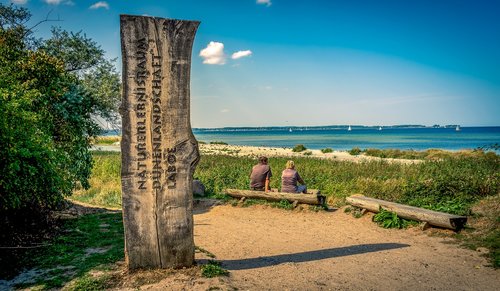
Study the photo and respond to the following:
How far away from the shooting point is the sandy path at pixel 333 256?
6.15m

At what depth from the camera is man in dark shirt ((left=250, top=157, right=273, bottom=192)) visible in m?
13.0

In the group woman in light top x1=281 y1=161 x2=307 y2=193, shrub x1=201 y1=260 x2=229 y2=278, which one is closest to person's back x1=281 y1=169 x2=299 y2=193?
woman in light top x1=281 y1=161 x2=307 y2=193

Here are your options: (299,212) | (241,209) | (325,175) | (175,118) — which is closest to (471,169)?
(325,175)

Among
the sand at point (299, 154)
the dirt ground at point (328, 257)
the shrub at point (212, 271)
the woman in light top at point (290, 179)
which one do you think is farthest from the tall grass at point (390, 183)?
the sand at point (299, 154)

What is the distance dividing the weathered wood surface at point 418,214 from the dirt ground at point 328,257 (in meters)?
0.33

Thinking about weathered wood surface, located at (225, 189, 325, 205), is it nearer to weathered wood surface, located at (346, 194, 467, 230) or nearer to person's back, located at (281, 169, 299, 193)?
person's back, located at (281, 169, 299, 193)

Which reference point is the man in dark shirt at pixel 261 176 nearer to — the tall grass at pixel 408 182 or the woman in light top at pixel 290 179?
the woman in light top at pixel 290 179

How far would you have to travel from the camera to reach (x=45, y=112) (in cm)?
978

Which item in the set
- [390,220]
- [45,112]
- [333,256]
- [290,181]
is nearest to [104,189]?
[45,112]

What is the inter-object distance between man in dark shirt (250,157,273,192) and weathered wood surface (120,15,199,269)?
23.2 feet

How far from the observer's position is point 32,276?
6199 mm

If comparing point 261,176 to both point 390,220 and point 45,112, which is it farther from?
point 45,112

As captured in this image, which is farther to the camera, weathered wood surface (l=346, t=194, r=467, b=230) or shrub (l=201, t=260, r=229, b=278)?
weathered wood surface (l=346, t=194, r=467, b=230)

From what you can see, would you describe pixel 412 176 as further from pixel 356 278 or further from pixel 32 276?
pixel 32 276
